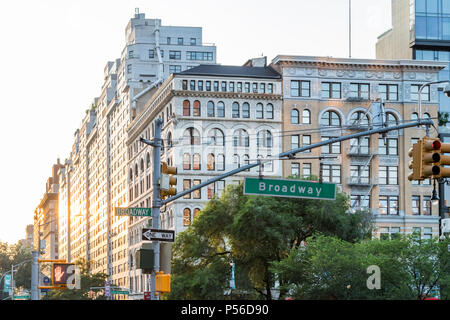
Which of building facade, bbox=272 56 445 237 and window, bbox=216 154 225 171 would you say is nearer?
window, bbox=216 154 225 171

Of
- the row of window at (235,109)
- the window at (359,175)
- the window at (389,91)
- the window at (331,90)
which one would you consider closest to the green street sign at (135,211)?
the row of window at (235,109)

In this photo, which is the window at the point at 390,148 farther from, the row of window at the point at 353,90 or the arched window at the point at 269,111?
the arched window at the point at 269,111

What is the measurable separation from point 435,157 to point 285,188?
15.8 feet

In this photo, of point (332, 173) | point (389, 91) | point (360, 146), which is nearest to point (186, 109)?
point (332, 173)

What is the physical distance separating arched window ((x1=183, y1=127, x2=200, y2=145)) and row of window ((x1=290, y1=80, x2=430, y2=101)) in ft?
42.5

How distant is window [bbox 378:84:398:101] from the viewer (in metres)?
104

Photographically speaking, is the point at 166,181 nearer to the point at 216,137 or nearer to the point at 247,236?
the point at 247,236

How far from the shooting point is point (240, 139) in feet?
326

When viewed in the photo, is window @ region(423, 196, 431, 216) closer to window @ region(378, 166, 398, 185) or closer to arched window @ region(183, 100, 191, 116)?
window @ region(378, 166, 398, 185)

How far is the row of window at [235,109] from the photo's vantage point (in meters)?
100

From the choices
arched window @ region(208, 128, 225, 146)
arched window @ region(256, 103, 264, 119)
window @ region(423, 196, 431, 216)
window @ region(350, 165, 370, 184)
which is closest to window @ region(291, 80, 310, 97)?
arched window @ region(256, 103, 264, 119)

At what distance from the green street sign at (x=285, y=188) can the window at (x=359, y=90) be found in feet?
258
